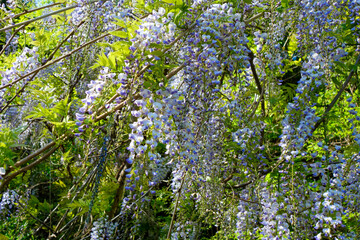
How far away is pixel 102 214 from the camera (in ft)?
11.5

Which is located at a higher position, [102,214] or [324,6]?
[324,6]

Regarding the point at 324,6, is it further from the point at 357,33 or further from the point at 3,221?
the point at 3,221

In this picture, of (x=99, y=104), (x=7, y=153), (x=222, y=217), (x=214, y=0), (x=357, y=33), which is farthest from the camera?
(x=222, y=217)

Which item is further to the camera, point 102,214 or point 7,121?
point 7,121

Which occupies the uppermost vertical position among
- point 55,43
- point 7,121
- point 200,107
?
point 55,43

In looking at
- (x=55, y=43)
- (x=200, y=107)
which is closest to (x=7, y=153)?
(x=200, y=107)

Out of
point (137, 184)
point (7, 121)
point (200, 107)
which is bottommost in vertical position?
point (137, 184)

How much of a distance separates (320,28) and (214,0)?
3.32ft

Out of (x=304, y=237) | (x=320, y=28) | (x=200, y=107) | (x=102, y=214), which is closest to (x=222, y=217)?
(x=304, y=237)

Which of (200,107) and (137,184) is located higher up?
(200,107)

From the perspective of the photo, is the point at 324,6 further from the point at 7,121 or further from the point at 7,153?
the point at 7,121

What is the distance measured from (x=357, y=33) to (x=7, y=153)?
2694 millimetres

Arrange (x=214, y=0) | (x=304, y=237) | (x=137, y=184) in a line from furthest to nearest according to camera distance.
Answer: (x=304, y=237) → (x=214, y=0) → (x=137, y=184)

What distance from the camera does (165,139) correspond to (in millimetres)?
1906
